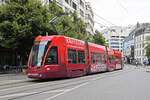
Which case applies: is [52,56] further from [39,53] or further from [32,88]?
[32,88]

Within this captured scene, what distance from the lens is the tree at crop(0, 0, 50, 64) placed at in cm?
2345

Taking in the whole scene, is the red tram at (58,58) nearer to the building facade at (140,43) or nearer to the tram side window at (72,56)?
the tram side window at (72,56)

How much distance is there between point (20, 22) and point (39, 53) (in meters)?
11.6

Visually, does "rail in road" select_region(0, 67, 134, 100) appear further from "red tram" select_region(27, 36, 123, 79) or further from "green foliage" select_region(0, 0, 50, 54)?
"green foliage" select_region(0, 0, 50, 54)

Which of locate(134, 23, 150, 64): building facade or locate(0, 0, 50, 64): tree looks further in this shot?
locate(134, 23, 150, 64): building facade

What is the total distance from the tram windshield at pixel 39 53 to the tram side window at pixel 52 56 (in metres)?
0.37

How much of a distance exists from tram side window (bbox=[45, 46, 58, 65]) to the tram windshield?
14.7 inches

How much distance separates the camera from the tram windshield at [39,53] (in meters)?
13.3

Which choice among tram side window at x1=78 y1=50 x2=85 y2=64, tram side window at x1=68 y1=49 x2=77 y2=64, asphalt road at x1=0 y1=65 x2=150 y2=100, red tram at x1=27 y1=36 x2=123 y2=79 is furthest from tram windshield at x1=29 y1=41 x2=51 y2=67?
tram side window at x1=78 y1=50 x2=85 y2=64

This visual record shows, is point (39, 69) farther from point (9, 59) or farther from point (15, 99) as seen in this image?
point (9, 59)

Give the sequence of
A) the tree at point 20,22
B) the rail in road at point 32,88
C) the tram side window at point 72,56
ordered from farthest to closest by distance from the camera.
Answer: the tree at point 20,22
the tram side window at point 72,56
the rail in road at point 32,88

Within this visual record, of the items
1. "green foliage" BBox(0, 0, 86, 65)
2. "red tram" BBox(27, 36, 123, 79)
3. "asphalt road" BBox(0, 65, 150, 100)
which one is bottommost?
"asphalt road" BBox(0, 65, 150, 100)

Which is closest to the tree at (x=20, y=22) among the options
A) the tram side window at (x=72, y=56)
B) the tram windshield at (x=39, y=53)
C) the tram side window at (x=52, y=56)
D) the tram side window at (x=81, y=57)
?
the tram side window at (x=81, y=57)

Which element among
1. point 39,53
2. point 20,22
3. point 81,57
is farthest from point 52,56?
point 20,22
